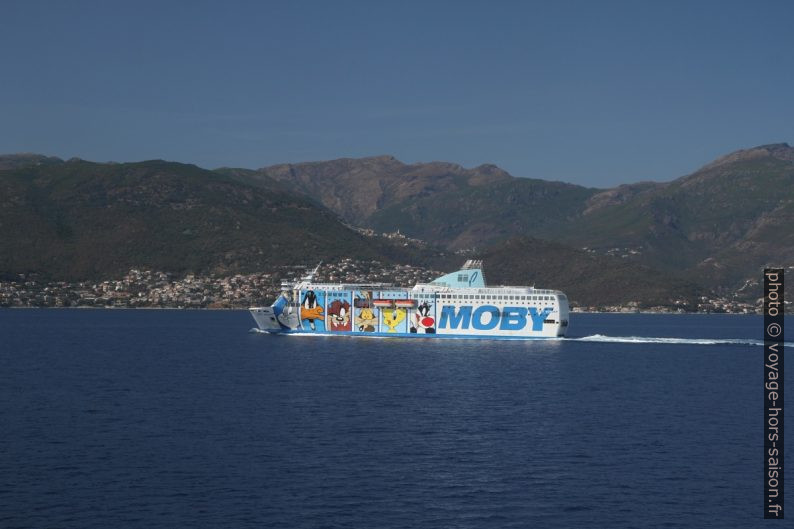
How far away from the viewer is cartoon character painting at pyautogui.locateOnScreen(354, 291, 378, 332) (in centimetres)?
14288

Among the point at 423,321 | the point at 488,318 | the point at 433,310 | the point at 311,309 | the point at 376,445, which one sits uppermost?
the point at 433,310

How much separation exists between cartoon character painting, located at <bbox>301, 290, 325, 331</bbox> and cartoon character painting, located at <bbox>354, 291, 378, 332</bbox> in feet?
17.1

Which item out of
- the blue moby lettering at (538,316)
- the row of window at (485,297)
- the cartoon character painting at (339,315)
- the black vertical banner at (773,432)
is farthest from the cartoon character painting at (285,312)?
the black vertical banner at (773,432)

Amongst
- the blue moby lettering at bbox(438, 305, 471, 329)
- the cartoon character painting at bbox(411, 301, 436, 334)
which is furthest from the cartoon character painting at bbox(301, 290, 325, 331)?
the blue moby lettering at bbox(438, 305, 471, 329)

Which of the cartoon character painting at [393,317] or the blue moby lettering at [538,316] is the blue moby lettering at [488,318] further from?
the cartoon character painting at [393,317]

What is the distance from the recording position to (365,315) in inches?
5645

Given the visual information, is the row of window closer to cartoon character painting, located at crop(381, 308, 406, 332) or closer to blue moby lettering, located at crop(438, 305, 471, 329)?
blue moby lettering, located at crop(438, 305, 471, 329)

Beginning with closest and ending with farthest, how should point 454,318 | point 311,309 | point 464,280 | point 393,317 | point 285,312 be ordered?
point 454,318
point 464,280
point 393,317
point 311,309
point 285,312

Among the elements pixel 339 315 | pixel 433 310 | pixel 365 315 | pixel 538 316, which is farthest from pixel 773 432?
pixel 339 315

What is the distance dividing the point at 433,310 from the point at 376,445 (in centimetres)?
8323

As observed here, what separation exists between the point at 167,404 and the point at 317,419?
527 inches

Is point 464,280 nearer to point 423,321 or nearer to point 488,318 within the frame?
point 488,318

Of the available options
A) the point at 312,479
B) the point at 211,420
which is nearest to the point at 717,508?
the point at 312,479

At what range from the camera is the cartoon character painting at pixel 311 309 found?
144 metres
